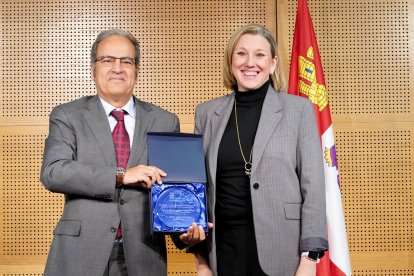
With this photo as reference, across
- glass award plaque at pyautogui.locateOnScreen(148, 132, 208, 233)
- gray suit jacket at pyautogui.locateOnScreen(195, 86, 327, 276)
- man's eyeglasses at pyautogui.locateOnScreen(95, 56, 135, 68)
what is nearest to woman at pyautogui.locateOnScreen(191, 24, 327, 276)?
gray suit jacket at pyautogui.locateOnScreen(195, 86, 327, 276)

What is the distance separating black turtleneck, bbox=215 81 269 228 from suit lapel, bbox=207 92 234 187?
0.02 meters

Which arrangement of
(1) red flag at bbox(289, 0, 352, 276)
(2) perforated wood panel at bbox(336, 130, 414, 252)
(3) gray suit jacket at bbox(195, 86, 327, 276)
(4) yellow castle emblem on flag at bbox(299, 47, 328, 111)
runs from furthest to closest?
(2) perforated wood panel at bbox(336, 130, 414, 252) < (4) yellow castle emblem on flag at bbox(299, 47, 328, 111) < (1) red flag at bbox(289, 0, 352, 276) < (3) gray suit jacket at bbox(195, 86, 327, 276)

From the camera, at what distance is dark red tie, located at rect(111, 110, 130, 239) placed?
249cm

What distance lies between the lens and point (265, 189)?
2.45 m

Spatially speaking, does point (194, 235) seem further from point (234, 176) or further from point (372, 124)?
point (372, 124)

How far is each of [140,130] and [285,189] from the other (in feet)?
2.21

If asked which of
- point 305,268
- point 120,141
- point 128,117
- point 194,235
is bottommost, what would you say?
point 305,268

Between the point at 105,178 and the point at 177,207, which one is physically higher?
the point at 105,178

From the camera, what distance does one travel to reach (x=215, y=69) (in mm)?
4496

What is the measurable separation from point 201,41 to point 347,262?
194cm

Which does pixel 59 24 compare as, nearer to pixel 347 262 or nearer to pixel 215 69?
pixel 215 69

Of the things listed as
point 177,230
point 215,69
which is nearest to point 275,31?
point 215,69

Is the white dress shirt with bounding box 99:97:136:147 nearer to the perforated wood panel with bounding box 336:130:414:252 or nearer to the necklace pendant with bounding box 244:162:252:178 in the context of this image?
the necklace pendant with bounding box 244:162:252:178

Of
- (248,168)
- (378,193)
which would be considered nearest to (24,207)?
(248,168)
